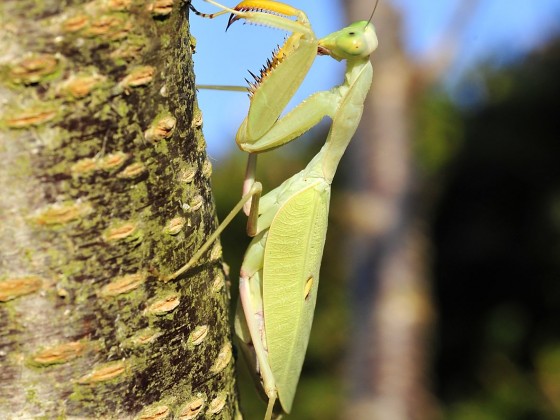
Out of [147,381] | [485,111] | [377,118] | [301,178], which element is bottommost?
[485,111]

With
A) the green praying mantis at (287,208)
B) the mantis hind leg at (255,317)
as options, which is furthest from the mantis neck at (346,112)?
the mantis hind leg at (255,317)

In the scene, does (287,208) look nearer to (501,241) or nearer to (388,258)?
(388,258)

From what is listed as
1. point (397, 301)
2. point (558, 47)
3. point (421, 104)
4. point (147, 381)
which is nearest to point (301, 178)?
point (147, 381)

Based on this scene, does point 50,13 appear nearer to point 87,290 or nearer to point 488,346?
point 87,290

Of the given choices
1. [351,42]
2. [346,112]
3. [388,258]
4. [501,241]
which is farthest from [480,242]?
[351,42]

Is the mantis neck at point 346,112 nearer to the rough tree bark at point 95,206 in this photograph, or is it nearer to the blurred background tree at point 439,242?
the rough tree bark at point 95,206

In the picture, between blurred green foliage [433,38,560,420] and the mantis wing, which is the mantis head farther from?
blurred green foliage [433,38,560,420]
